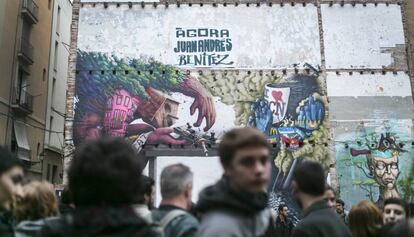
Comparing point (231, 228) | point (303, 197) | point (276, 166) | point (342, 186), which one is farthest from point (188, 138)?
point (231, 228)

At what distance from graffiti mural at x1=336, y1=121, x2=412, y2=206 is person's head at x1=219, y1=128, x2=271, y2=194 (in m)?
14.2

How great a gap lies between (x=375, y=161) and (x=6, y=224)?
15007 mm

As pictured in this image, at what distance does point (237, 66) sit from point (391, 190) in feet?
24.6

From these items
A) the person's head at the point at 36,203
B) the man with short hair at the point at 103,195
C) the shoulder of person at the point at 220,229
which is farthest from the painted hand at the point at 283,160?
the man with short hair at the point at 103,195

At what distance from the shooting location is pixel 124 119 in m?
15.6

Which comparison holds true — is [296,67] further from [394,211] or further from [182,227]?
[182,227]

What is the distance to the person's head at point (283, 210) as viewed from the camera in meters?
14.8

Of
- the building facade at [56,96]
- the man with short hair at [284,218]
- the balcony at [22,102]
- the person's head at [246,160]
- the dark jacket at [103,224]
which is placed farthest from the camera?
the building facade at [56,96]

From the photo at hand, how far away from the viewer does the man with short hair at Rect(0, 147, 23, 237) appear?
2.74 m

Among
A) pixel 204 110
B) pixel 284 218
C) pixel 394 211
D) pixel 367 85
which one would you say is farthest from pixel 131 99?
pixel 394 211

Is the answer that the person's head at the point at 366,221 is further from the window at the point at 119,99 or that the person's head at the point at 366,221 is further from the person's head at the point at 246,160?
the window at the point at 119,99

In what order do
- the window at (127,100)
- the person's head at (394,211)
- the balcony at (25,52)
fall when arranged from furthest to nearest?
Result: 1. the balcony at (25,52)
2. the window at (127,100)
3. the person's head at (394,211)

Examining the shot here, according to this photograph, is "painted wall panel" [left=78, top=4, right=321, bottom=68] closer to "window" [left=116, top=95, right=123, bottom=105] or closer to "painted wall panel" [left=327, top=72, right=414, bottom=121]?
"painted wall panel" [left=327, top=72, right=414, bottom=121]

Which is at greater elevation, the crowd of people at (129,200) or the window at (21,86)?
the window at (21,86)
